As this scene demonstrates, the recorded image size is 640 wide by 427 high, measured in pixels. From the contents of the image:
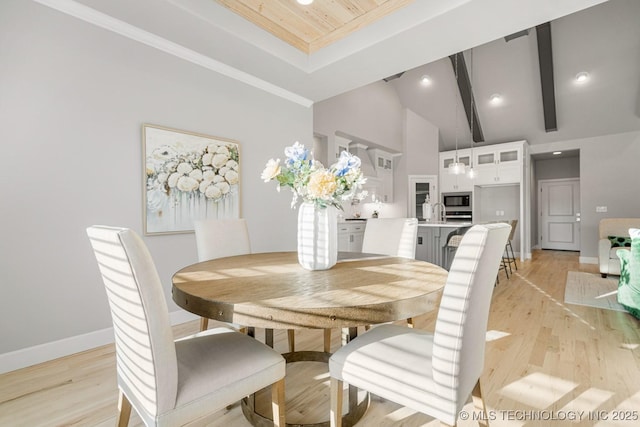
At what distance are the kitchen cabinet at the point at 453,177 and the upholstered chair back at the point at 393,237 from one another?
18.5 ft

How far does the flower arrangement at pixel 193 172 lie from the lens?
263 cm

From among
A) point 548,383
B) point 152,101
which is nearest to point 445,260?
point 548,383

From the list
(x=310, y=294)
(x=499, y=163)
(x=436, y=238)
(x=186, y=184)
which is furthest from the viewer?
(x=499, y=163)

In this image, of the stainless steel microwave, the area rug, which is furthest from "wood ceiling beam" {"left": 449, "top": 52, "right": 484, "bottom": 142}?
the area rug

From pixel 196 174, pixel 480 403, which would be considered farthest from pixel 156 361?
pixel 196 174

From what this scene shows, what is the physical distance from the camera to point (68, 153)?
2.20m

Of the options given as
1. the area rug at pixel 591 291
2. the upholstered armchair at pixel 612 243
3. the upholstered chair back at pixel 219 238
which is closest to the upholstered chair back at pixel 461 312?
the upholstered chair back at pixel 219 238

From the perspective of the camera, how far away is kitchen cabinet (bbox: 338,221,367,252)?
15.6 feet

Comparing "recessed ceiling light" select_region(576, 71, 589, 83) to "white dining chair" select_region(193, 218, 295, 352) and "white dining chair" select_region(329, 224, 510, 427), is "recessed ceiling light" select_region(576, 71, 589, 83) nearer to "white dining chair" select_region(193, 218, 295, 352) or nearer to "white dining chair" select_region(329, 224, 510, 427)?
"white dining chair" select_region(329, 224, 510, 427)

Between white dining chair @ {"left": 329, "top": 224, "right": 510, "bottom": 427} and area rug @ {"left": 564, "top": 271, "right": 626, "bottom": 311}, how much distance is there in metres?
3.24

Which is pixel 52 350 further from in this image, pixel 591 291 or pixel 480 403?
pixel 591 291

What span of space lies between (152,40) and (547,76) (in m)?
6.40

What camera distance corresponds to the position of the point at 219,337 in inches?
52.1

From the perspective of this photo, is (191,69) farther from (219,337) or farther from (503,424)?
(503,424)
